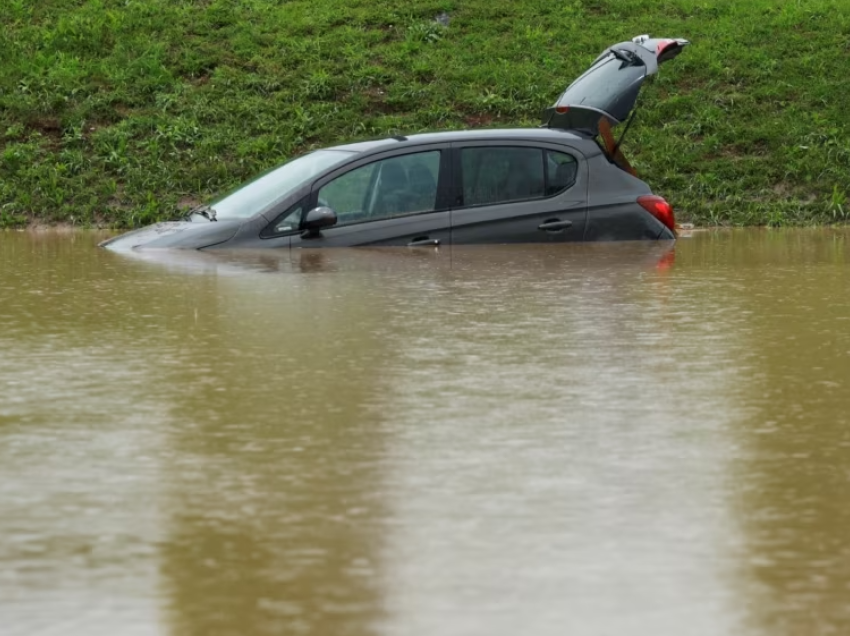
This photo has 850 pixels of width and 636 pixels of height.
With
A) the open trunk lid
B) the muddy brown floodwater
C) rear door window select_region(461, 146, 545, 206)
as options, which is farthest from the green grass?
the muddy brown floodwater

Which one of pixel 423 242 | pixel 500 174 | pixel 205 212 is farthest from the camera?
pixel 205 212

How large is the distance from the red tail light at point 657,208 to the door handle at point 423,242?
189cm

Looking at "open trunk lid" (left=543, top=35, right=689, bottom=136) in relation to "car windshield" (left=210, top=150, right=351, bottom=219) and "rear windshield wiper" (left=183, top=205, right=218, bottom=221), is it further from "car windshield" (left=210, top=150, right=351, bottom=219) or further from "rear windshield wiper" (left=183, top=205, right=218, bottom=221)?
"rear windshield wiper" (left=183, top=205, right=218, bottom=221)

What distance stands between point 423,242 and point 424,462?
772 centimetres

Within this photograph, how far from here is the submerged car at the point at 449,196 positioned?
43.6ft

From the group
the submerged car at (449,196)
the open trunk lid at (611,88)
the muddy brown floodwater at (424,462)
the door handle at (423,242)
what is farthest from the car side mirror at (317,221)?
the open trunk lid at (611,88)

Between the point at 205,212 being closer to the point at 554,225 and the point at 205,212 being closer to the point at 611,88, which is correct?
the point at 554,225

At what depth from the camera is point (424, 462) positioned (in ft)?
18.9

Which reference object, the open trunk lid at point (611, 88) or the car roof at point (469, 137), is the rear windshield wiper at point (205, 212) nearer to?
the car roof at point (469, 137)

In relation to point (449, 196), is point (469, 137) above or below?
above

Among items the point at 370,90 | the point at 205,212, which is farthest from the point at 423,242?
the point at 370,90

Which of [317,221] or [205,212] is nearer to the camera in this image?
[317,221]

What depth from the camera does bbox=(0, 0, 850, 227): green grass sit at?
62.5 ft

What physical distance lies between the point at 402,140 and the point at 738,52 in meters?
9.83
